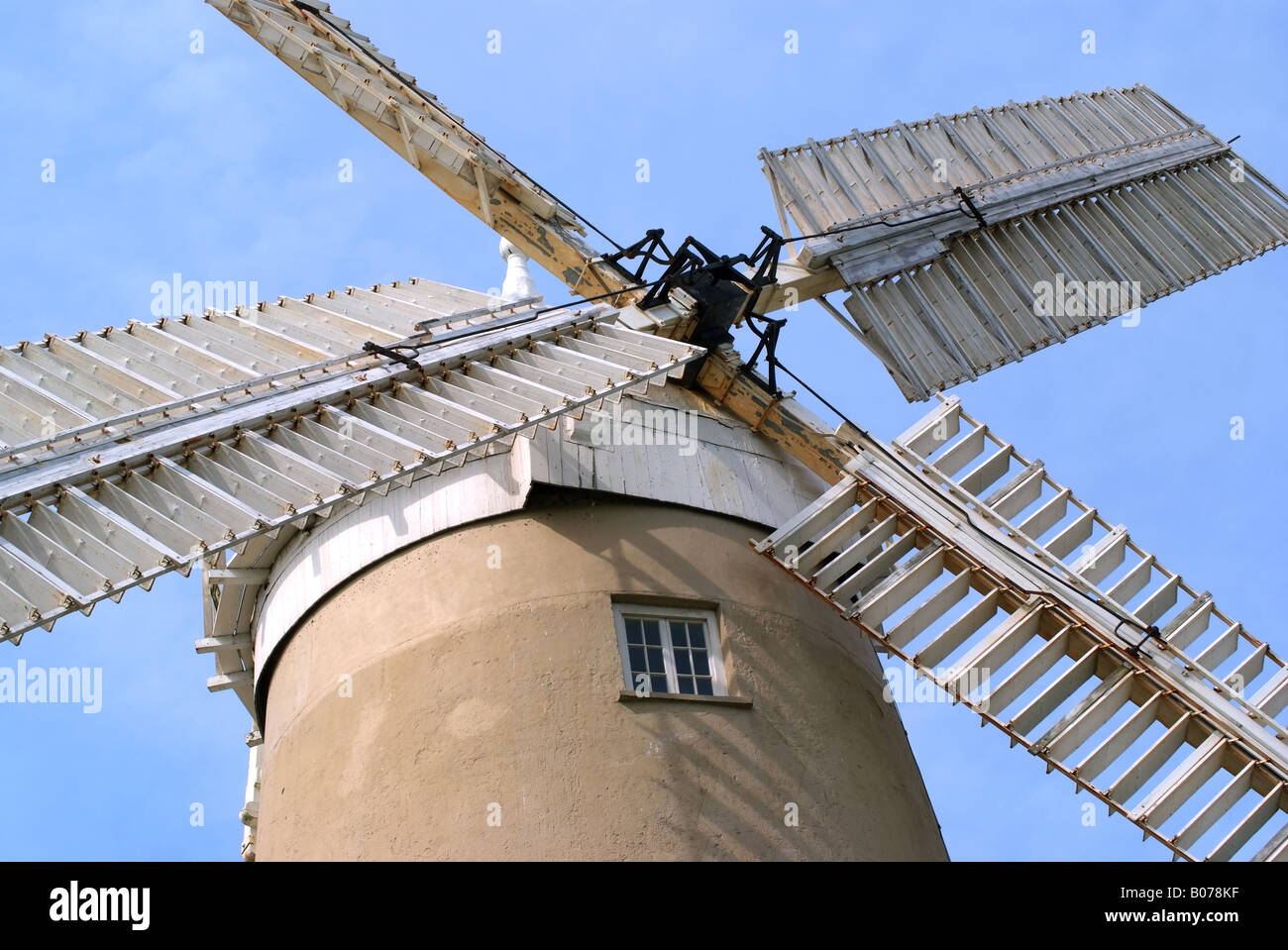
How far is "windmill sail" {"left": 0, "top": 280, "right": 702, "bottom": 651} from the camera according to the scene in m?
7.71

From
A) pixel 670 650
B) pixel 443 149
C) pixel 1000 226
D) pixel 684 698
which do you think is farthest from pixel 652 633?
pixel 1000 226

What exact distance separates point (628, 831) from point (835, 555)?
9.27ft

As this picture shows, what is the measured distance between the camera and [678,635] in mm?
10453

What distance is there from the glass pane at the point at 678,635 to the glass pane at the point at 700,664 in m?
0.10

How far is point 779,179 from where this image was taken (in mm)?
13344

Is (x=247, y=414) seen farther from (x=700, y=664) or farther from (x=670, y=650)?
(x=700, y=664)

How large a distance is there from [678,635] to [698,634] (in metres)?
0.13

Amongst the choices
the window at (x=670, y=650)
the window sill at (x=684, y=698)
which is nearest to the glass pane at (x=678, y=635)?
the window at (x=670, y=650)

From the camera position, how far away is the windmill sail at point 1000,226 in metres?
13.4

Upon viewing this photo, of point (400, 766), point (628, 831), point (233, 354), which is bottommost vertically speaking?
point (628, 831)

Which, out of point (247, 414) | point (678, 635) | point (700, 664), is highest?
point (247, 414)
